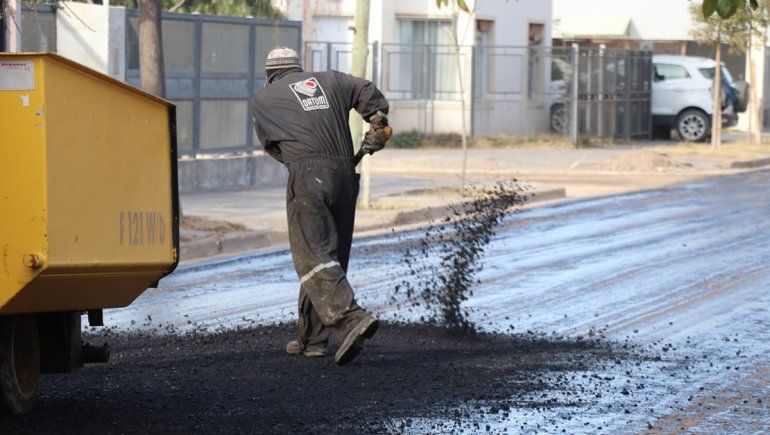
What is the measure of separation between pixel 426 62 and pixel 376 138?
83.6ft

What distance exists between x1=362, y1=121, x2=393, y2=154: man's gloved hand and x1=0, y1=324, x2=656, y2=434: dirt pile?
1245 millimetres

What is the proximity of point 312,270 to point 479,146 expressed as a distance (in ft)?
79.1

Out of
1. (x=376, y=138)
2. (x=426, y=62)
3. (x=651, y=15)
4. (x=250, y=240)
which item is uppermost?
(x=651, y=15)

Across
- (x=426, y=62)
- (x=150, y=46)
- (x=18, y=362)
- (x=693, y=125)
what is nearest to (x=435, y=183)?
(x=150, y=46)

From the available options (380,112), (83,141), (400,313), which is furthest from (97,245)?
(400,313)

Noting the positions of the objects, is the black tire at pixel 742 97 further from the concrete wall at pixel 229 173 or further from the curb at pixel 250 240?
the curb at pixel 250 240

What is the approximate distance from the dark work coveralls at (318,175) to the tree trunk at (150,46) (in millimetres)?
7298

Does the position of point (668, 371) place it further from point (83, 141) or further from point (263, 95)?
point (83, 141)

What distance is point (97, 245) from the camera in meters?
6.01

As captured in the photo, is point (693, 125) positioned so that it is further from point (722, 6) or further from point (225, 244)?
point (722, 6)

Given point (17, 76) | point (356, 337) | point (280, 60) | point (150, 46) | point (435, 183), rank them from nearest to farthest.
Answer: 1. point (17, 76)
2. point (356, 337)
3. point (280, 60)
4. point (150, 46)
5. point (435, 183)

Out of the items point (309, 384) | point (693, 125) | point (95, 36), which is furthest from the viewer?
point (693, 125)

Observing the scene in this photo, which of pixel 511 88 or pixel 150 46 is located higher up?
pixel 150 46

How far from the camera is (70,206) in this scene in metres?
5.82
